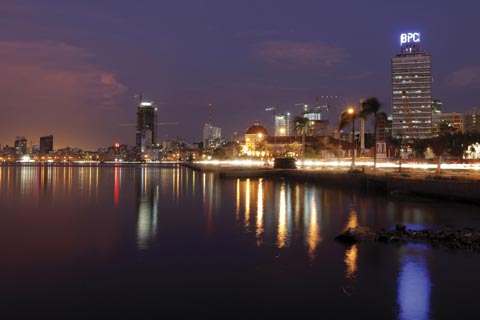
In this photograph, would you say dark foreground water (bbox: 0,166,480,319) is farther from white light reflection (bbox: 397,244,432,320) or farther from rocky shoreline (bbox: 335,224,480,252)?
rocky shoreline (bbox: 335,224,480,252)

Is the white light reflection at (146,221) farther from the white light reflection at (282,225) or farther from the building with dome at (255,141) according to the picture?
the building with dome at (255,141)

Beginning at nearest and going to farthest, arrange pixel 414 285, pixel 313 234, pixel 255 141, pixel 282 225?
1. pixel 414 285
2. pixel 313 234
3. pixel 282 225
4. pixel 255 141

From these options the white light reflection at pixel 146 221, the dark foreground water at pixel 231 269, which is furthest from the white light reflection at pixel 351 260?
the white light reflection at pixel 146 221

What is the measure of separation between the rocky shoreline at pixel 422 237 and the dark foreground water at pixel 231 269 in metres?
0.94

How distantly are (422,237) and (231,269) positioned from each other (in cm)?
1141

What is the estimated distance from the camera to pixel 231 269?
2228 centimetres

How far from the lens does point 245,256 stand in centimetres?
2483

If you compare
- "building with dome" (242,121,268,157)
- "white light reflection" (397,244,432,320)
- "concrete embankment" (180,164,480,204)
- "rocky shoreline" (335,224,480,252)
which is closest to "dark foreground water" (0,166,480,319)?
"white light reflection" (397,244,432,320)

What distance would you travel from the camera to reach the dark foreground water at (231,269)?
1708 centimetres

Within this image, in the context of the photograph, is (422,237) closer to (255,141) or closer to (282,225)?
(282,225)

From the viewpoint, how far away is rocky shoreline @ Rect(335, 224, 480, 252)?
80.7 ft

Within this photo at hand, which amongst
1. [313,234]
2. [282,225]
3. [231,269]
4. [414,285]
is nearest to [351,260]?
[414,285]

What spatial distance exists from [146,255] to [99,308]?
8207 millimetres

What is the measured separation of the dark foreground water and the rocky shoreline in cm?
94
